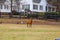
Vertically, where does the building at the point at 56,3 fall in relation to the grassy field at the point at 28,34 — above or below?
above

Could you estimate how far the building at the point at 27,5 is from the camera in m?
66.1

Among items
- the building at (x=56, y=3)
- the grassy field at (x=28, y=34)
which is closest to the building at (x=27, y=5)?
the building at (x=56, y=3)

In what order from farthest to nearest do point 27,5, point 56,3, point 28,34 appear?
point 56,3 < point 27,5 < point 28,34

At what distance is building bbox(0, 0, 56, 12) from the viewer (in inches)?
2601

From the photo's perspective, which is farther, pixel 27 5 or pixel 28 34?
pixel 27 5

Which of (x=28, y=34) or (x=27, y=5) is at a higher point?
(x=27, y=5)

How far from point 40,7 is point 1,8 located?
11609 mm

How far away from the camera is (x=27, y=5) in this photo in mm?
66375

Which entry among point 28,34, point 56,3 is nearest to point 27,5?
point 56,3

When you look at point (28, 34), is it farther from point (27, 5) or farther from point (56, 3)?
point (56, 3)

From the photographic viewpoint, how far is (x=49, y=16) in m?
41.6

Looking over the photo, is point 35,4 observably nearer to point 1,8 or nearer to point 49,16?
point 1,8

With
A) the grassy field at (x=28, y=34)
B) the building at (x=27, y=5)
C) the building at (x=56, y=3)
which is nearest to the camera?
the grassy field at (x=28, y=34)

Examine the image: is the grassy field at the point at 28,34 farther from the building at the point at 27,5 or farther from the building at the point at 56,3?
the building at the point at 56,3
